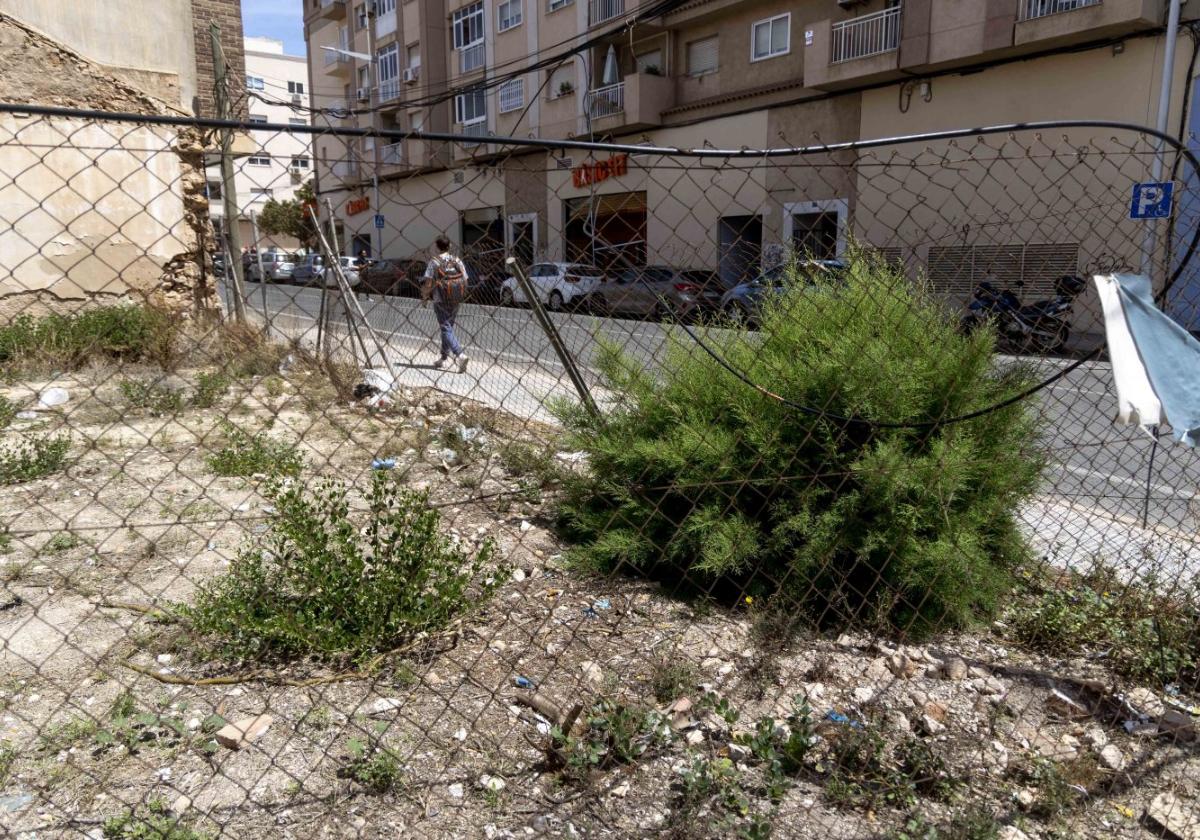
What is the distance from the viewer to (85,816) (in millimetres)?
2135

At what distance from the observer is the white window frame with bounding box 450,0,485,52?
28922mm

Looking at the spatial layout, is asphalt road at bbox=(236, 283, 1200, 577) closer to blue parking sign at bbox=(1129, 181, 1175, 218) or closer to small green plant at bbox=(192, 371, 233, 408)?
blue parking sign at bbox=(1129, 181, 1175, 218)

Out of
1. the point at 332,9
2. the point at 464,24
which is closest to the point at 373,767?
the point at 464,24

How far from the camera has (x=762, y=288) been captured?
A: 11.6ft

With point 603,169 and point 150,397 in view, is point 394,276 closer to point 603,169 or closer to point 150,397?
point 603,169

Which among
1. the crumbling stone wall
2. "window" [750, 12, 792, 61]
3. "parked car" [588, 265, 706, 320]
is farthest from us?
"window" [750, 12, 792, 61]

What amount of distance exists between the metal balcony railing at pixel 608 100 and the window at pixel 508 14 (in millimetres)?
5523

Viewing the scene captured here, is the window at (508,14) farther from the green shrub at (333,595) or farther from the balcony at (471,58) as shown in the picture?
the green shrub at (333,595)

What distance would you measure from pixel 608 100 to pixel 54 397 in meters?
18.9

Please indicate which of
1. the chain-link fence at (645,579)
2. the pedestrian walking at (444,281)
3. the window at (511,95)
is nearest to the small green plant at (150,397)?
the chain-link fence at (645,579)

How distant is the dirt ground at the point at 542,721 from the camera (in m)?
2.22

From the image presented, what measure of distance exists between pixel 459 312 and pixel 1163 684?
9.64 ft

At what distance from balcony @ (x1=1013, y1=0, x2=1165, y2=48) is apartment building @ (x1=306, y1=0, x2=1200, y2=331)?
0.03 m

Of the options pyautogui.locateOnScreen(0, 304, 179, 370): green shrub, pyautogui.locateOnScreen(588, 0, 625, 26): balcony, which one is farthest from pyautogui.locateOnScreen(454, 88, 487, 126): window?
pyautogui.locateOnScreen(0, 304, 179, 370): green shrub
